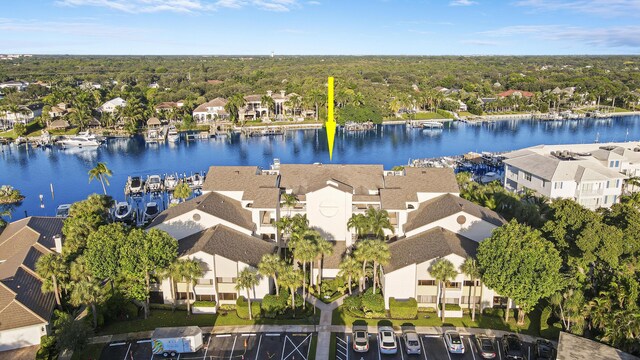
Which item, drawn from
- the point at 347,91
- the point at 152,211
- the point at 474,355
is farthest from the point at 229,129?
the point at 474,355

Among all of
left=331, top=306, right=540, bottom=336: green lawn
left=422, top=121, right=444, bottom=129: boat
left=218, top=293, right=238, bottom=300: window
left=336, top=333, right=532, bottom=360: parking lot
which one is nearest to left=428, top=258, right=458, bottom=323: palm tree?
left=331, top=306, right=540, bottom=336: green lawn

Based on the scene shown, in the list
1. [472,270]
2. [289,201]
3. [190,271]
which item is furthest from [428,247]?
[190,271]

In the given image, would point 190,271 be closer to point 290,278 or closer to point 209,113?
point 290,278

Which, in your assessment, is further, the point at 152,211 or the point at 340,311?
the point at 152,211

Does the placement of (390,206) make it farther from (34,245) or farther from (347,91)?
(347,91)

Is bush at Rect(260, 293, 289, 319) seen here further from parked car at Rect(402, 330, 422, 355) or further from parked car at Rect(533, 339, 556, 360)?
parked car at Rect(533, 339, 556, 360)

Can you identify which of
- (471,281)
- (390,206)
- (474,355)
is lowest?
(474,355)

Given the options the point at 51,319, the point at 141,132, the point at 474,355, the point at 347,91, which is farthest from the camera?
the point at 347,91

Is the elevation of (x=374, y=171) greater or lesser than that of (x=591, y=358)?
greater
